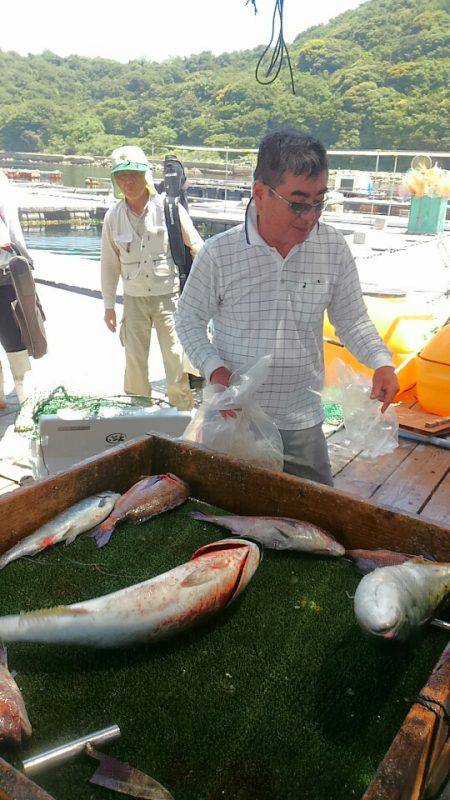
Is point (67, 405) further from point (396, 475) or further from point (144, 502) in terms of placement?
point (396, 475)

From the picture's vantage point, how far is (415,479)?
158 inches

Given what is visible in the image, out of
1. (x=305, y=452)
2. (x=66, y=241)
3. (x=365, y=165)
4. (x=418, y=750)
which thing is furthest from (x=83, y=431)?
(x=365, y=165)

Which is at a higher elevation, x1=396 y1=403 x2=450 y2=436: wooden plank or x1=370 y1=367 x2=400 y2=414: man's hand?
x1=370 y1=367 x2=400 y2=414: man's hand

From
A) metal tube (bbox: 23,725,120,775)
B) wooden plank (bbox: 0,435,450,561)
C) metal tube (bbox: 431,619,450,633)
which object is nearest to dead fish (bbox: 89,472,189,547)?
wooden plank (bbox: 0,435,450,561)

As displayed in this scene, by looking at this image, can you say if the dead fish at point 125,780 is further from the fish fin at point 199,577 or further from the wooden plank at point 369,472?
the wooden plank at point 369,472

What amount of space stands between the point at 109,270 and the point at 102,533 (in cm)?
322

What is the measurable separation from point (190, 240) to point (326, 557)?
3378 mm

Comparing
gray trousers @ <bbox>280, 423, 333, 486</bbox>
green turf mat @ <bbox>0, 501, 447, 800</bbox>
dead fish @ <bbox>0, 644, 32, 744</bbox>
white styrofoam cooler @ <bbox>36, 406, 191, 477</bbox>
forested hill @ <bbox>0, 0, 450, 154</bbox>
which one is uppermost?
forested hill @ <bbox>0, 0, 450, 154</bbox>

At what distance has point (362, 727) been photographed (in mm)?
1147

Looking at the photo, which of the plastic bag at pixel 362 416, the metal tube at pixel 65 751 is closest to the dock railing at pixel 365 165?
the plastic bag at pixel 362 416

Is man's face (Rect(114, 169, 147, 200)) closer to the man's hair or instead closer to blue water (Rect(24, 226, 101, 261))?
the man's hair

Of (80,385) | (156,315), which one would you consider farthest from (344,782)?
(80,385)

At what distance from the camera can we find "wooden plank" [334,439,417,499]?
3.88m

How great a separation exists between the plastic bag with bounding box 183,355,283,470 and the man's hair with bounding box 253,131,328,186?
701 mm
